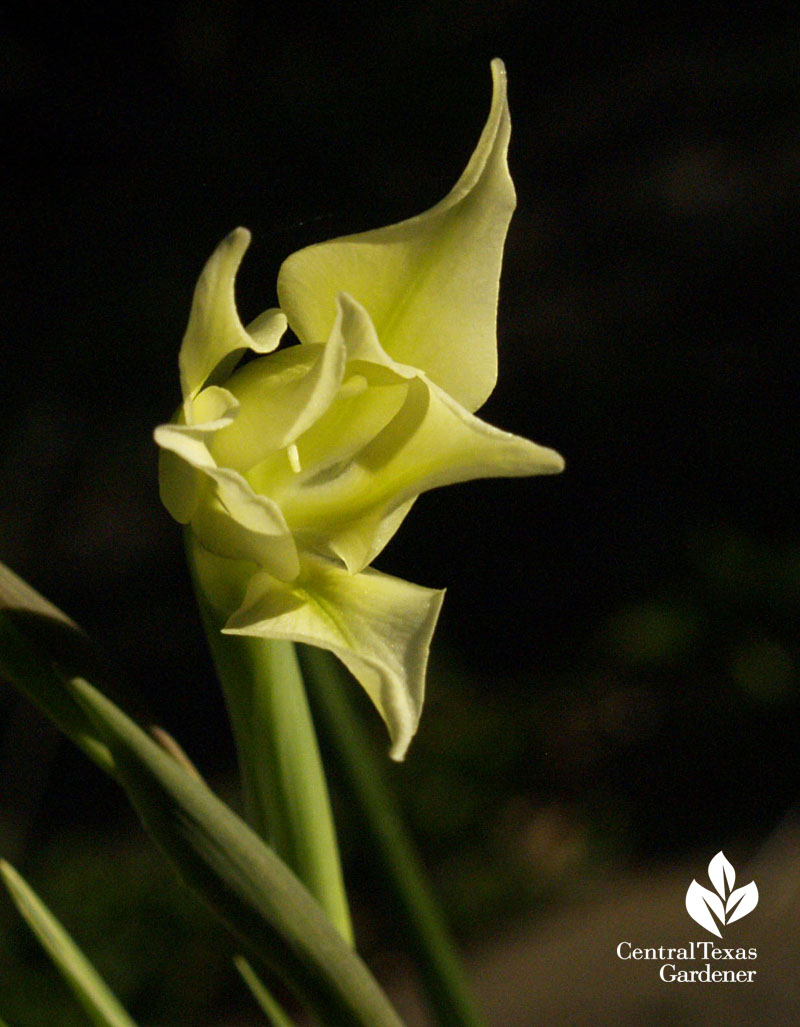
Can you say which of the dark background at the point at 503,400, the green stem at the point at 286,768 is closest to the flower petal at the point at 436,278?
the green stem at the point at 286,768

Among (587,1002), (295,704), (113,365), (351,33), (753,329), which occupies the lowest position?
(587,1002)

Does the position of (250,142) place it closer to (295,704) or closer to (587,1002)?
(587,1002)

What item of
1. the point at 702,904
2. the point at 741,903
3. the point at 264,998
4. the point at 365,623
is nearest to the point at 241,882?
the point at 365,623

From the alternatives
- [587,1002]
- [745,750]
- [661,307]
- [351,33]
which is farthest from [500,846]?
[351,33]

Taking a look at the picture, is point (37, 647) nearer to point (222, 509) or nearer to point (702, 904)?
point (222, 509)

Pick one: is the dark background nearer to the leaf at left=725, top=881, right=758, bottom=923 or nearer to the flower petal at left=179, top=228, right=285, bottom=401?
the leaf at left=725, top=881, right=758, bottom=923
